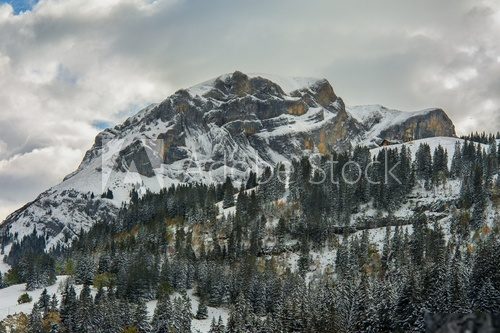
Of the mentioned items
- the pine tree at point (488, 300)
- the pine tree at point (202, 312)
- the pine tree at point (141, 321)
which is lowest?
the pine tree at point (202, 312)

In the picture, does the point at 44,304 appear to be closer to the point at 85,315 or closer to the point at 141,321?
the point at 85,315

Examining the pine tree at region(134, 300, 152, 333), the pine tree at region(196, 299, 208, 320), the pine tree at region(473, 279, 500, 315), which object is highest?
the pine tree at region(473, 279, 500, 315)

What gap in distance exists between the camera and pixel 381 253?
19088 cm


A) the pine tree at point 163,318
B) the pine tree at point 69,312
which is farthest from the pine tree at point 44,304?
the pine tree at point 163,318

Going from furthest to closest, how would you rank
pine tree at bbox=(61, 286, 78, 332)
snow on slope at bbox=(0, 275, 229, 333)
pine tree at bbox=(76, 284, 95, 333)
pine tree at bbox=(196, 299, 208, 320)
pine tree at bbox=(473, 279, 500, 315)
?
pine tree at bbox=(196, 299, 208, 320)
snow on slope at bbox=(0, 275, 229, 333)
pine tree at bbox=(61, 286, 78, 332)
pine tree at bbox=(76, 284, 95, 333)
pine tree at bbox=(473, 279, 500, 315)

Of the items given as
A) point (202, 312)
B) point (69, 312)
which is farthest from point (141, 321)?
point (202, 312)

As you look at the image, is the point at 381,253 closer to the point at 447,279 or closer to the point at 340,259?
the point at 340,259

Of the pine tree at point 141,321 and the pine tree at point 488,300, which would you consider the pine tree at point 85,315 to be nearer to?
the pine tree at point 141,321

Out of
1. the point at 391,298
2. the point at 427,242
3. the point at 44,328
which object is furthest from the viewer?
the point at 427,242

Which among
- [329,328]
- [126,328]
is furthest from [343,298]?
[126,328]

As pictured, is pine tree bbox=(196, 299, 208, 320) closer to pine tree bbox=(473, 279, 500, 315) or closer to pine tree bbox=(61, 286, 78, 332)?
pine tree bbox=(61, 286, 78, 332)

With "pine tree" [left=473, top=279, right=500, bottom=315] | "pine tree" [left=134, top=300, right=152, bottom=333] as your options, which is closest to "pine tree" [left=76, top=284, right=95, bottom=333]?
"pine tree" [left=134, top=300, right=152, bottom=333]

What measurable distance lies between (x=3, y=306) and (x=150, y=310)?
45.4 metres

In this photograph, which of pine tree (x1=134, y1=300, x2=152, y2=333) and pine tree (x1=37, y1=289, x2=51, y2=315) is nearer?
pine tree (x1=134, y1=300, x2=152, y2=333)
